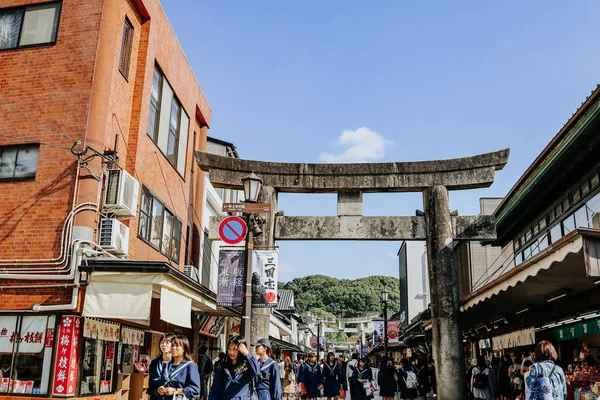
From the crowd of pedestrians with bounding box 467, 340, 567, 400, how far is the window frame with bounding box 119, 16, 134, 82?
1174 centimetres

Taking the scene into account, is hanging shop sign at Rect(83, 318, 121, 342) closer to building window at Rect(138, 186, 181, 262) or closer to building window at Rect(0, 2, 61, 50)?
building window at Rect(138, 186, 181, 262)

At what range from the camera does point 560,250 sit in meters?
7.64

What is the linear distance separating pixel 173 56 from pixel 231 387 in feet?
43.1

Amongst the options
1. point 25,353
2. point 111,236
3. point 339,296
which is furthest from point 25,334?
point 339,296

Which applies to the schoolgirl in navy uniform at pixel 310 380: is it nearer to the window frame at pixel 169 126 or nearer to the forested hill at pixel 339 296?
the window frame at pixel 169 126

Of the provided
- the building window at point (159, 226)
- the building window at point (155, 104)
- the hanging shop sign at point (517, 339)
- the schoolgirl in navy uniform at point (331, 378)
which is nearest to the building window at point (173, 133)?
the building window at point (155, 104)

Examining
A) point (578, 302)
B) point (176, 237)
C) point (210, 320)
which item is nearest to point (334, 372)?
point (210, 320)

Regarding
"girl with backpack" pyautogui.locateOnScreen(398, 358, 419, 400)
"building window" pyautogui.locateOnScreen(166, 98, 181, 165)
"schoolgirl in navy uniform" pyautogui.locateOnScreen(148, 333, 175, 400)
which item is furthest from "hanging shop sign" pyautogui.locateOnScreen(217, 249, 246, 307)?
"girl with backpack" pyautogui.locateOnScreen(398, 358, 419, 400)

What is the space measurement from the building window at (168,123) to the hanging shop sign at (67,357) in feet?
20.6

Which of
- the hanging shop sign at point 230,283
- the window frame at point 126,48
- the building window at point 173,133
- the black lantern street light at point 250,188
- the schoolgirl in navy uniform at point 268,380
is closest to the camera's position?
the schoolgirl in navy uniform at point 268,380

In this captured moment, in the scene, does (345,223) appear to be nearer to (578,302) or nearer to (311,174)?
(311,174)

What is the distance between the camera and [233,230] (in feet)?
37.9

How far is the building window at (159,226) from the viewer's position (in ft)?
48.9

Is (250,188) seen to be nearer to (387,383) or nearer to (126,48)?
(126,48)
